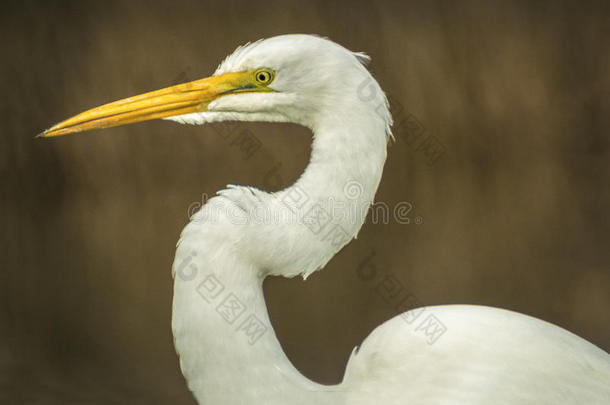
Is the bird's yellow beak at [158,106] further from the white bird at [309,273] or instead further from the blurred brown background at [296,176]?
the blurred brown background at [296,176]

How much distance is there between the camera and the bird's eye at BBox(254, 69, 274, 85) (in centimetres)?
97

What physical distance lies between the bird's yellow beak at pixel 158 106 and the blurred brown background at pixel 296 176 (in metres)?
0.88

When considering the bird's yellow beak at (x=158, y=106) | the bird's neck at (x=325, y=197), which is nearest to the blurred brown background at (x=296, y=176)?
the bird's yellow beak at (x=158, y=106)

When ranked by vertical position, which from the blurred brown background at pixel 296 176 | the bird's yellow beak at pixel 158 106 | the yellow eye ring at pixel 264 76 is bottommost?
the blurred brown background at pixel 296 176

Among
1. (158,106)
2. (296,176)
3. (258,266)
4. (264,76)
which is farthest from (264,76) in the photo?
(296,176)

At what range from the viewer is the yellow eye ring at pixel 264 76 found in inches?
38.4

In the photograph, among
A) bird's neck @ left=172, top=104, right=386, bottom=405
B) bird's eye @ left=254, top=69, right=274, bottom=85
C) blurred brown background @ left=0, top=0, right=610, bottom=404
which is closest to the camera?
bird's neck @ left=172, top=104, right=386, bottom=405

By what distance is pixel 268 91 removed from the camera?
0.99 meters

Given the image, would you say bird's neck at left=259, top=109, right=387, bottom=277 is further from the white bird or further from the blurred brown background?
the blurred brown background

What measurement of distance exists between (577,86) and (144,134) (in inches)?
51.5

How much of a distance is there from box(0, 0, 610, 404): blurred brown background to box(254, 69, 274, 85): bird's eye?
0.91 meters

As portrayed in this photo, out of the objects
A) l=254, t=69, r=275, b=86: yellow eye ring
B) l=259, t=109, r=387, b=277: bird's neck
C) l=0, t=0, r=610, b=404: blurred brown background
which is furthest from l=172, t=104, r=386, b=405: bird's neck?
l=0, t=0, r=610, b=404: blurred brown background

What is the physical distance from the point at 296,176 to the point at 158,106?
0.97 m

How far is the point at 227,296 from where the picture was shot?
872 mm
